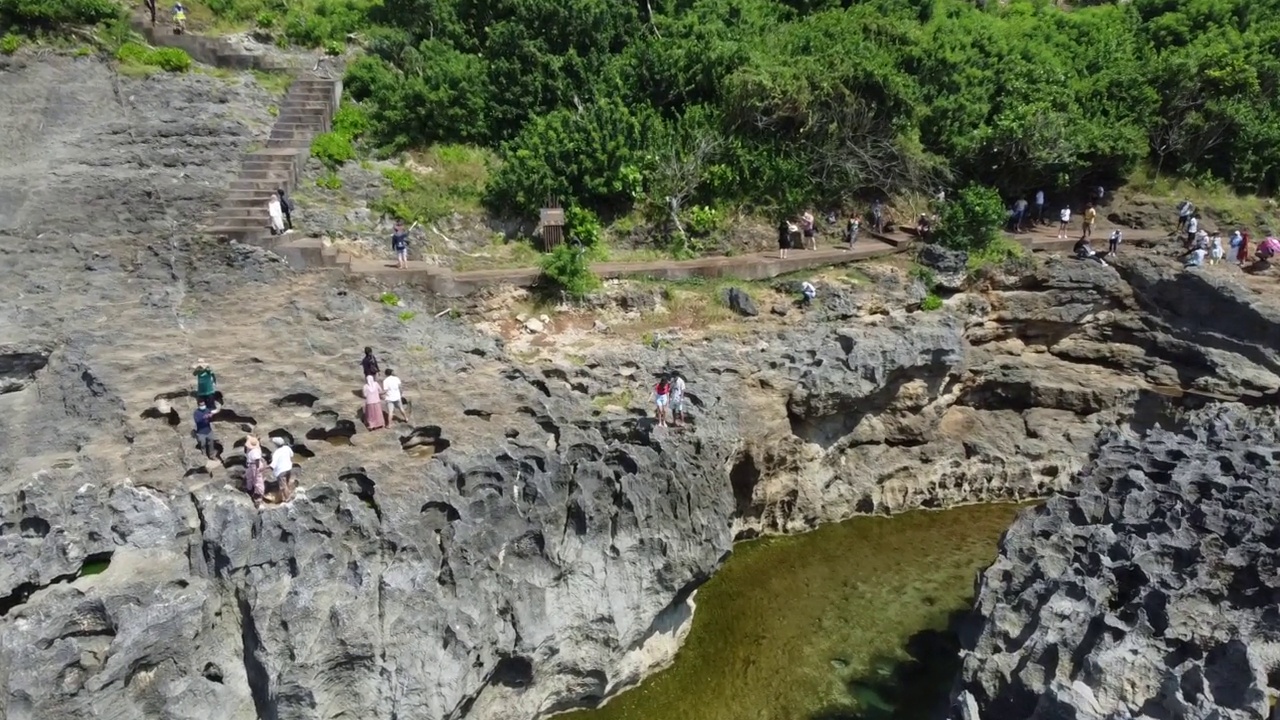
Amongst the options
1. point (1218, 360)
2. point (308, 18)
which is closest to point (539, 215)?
point (308, 18)

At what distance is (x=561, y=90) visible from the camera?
22.9 m

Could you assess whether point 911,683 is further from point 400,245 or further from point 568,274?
point 400,245

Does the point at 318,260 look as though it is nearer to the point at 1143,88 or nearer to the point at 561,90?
the point at 561,90

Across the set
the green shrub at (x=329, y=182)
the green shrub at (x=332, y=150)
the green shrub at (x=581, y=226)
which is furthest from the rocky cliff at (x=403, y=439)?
the green shrub at (x=581, y=226)

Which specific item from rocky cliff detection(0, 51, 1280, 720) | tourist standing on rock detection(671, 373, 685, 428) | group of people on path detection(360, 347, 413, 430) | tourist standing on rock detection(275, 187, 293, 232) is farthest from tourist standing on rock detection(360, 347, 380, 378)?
tourist standing on rock detection(275, 187, 293, 232)

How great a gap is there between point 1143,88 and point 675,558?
2386cm

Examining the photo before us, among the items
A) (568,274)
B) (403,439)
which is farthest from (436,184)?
(403,439)

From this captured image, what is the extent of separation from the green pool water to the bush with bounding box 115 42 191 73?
20548mm

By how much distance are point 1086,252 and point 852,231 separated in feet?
21.5

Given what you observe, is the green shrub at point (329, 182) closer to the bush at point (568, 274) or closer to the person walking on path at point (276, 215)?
the person walking on path at point (276, 215)

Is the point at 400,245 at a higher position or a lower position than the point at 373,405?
higher

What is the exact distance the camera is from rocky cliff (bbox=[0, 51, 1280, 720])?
35.2ft

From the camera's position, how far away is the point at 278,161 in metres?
19.8

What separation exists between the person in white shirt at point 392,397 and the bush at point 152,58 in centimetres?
1506
